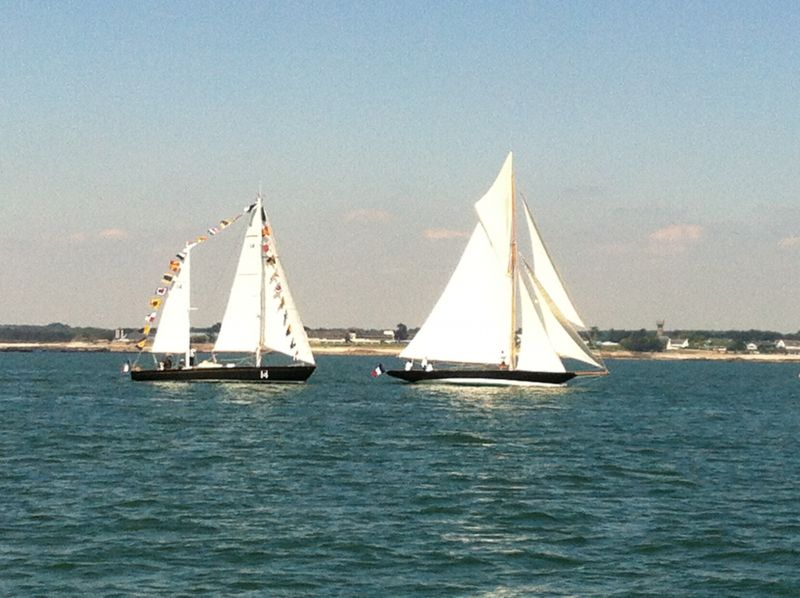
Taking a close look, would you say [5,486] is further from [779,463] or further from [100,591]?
[779,463]

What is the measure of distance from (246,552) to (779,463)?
27894 mm

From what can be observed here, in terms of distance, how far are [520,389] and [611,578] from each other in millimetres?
66630

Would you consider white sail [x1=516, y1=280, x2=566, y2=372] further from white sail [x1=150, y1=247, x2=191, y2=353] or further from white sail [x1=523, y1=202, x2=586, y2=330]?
white sail [x1=150, y1=247, x2=191, y2=353]

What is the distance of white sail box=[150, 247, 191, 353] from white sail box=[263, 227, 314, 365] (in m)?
7.69

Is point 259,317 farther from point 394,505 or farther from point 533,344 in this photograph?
point 394,505

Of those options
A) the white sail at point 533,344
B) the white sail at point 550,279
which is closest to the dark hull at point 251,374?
the white sail at point 533,344

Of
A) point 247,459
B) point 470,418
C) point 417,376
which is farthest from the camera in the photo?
point 417,376

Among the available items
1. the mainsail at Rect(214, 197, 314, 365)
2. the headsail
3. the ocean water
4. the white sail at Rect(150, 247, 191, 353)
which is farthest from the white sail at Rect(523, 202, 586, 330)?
the white sail at Rect(150, 247, 191, 353)

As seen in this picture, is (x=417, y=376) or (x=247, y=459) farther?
(x=417, y=376)

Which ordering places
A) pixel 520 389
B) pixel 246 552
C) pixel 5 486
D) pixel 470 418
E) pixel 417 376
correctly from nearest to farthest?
pixel 246 552 → pixel 5 486 → pixel 470 418 → pixel 520 389 → pixel 417 376

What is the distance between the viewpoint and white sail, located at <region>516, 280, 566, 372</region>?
293 feet

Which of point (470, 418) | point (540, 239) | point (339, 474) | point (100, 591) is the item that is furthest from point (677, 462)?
point (540, 239)

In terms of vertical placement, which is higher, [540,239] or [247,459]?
[540,239]

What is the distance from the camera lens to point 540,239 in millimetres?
87188
